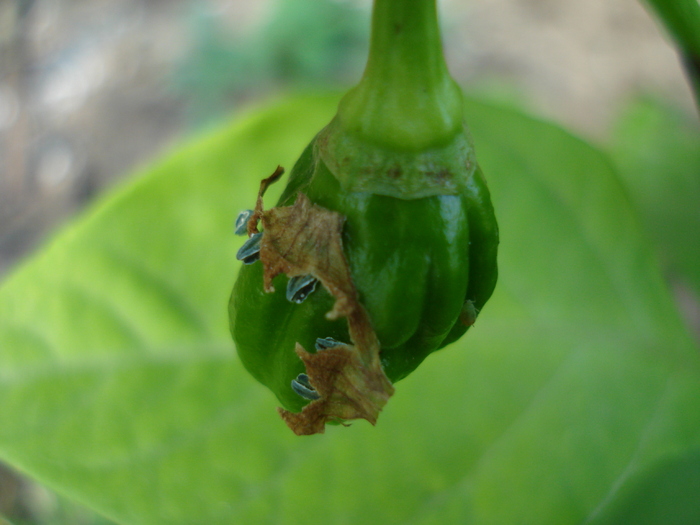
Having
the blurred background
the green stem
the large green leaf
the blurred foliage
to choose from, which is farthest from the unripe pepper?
the blurred foliage

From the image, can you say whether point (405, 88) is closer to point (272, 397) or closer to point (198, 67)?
point (272, 397)

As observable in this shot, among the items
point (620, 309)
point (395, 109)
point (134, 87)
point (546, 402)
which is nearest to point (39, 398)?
point (395, 109)

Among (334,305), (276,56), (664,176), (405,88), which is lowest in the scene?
(664,176)

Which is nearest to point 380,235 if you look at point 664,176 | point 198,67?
point 664,176

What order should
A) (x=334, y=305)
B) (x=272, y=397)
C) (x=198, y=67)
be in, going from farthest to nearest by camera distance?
(x=198, y=67)
(x=272, y=397)
(x=334, y=305)

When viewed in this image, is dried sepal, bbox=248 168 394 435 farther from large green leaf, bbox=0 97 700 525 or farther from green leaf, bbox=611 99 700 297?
green leaf, bbox=611 99 700 297

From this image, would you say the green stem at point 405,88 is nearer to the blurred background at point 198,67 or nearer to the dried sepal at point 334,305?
the dried sepal at point 334,305

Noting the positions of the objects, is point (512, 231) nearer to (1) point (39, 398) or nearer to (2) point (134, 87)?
(1) point (39, 398)
